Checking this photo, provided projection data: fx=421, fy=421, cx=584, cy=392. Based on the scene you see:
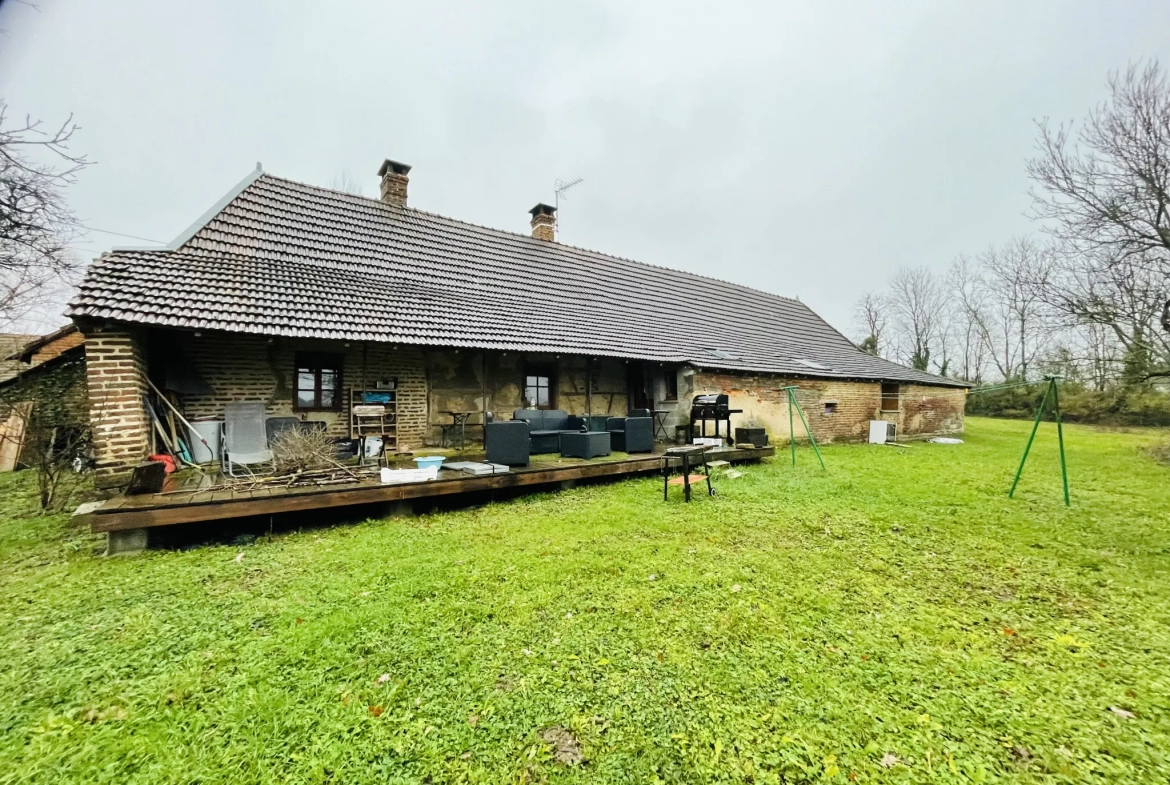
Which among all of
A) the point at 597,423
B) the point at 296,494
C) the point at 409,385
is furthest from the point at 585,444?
the point at 296,494

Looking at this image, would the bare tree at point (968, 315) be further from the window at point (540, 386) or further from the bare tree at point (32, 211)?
the bare tree at point (32, 211)

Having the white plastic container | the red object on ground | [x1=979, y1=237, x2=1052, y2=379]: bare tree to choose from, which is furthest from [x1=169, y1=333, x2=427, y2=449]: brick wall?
[x1=979, y1=237, x2=1052, y2=379]: bare tree

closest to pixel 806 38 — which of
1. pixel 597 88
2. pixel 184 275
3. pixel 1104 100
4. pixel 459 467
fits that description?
pixel 1104 100

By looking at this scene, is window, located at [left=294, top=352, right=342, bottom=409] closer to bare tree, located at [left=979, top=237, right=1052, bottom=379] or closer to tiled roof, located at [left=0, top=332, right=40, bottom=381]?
tiled roof, located at [left=0, top=332, right=40, bottom=381]

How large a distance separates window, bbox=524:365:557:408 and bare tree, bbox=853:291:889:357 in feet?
102

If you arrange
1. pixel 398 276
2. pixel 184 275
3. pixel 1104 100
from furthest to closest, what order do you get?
pixel 1104 100, pixel 398 276, pixel 184 275

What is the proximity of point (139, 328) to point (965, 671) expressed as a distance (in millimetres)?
9022

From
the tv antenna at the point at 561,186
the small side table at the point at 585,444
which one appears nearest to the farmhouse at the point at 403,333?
the small side table at the point at 585,444

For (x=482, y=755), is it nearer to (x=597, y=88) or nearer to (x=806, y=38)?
(x=806, y=38)

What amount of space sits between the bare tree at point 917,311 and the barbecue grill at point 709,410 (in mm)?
28397

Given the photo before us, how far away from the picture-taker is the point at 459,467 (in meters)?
6.03

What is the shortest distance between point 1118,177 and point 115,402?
1977 centimetres

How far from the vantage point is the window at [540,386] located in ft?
31.3

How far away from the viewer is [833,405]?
1273 cm
